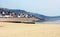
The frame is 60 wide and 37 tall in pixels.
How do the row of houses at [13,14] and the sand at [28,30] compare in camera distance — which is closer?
the sand at [28,30]

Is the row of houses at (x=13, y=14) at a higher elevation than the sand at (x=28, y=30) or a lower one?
higher

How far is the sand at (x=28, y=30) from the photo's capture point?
1.60m

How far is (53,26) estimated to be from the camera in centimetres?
188

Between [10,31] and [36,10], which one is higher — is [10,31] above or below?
below

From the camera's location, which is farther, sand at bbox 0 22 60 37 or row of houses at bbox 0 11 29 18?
row of houses at bbox 0 11 29 18

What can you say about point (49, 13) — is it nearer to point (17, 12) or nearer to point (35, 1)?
point (35, 1)

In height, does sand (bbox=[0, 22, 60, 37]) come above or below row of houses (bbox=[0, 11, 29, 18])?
below

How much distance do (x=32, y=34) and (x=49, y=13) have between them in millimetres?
499

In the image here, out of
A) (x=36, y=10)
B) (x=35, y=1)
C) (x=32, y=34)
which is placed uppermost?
(x=35, y=1)

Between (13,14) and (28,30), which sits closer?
(28,30)

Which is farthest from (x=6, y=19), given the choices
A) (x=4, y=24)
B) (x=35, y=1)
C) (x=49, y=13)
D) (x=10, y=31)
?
(x=49, y=13)

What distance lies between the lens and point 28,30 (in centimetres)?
176

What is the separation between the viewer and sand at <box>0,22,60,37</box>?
5.26ft

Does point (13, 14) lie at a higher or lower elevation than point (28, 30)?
higher
